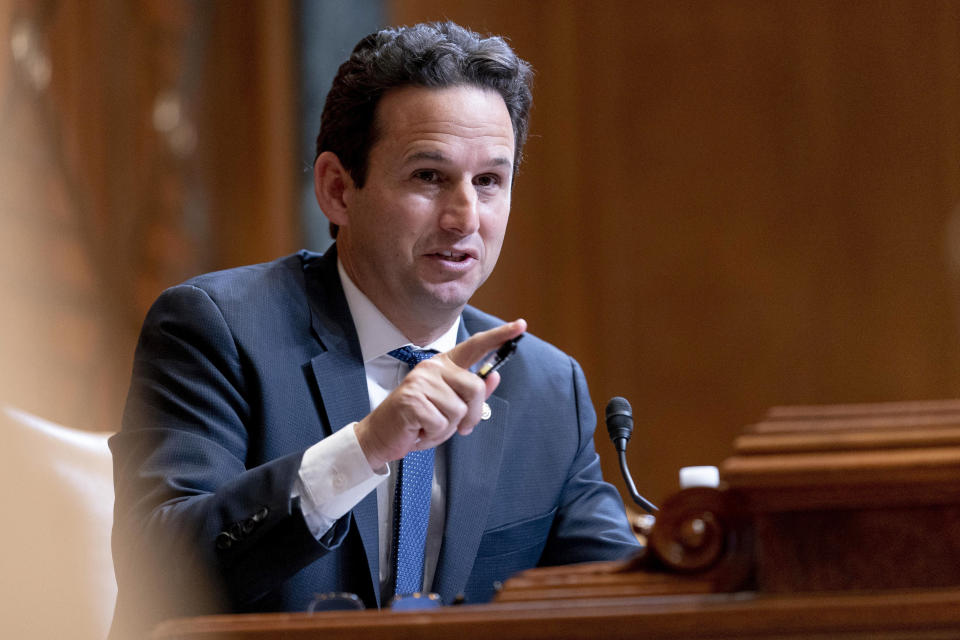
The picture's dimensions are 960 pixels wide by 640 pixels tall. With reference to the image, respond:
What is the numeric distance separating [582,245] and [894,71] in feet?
4.56

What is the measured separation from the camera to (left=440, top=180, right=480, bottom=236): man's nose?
1911 mm

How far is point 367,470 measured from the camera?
4.62 ft

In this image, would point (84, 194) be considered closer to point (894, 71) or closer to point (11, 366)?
point (11, 366)

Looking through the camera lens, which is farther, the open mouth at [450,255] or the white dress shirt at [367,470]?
the open mouth at [450,255]

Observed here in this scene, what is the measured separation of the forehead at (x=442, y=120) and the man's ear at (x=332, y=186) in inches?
5.7

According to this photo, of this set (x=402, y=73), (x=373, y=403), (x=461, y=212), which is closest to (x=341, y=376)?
(x=373, y=403)

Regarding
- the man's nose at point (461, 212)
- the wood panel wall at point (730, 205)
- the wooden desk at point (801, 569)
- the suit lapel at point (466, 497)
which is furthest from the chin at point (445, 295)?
the wood panel wall at point (730, 205)

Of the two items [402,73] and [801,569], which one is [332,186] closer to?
[402,73]

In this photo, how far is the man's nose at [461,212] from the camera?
1.91 metres

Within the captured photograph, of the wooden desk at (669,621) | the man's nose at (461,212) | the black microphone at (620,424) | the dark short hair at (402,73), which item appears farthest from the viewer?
the dark short hair at (402,73)

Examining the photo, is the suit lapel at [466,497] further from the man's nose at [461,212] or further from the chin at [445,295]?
the man's nose at [461,212]

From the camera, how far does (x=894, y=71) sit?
13.3 feet

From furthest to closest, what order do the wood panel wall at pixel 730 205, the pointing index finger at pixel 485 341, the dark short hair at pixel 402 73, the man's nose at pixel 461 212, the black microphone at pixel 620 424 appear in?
the wood panel wall at pixel 730 205
the dark short hair at pixel 402 73
the man's nose at pixel 461 212
the black microphone at pixel 620 424
the pointing index finger at pixel 485 341

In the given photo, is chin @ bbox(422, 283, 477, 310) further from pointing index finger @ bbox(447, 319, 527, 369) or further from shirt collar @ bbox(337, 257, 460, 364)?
pointing index finger @ bbox(447, 319, 527, 369)
